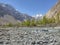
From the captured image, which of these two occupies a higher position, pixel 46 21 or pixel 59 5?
pixel 59 5

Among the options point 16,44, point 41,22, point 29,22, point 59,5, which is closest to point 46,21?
point 41,22

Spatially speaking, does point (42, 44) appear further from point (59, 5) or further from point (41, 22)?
point (59, 5)

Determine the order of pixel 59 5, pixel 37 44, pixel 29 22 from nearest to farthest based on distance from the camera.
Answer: pixel 37 44 → pixel 29 22 → pixel 59 5

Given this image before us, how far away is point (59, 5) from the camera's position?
9294 cm

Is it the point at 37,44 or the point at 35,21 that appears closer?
the point at 37,44

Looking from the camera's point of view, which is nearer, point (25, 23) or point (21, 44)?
point (21, 44)

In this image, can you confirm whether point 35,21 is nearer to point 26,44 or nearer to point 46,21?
point 46,21

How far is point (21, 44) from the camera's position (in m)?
7.55

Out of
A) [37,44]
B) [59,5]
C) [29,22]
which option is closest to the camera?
→ [37,44]

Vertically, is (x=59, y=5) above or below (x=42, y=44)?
above

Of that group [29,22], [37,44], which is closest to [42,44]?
[37,44]

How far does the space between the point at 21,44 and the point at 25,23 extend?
3734 centimetres

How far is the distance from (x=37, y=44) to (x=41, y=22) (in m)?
37.4

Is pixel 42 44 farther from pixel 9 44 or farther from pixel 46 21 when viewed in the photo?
Result: pixel 46 21
